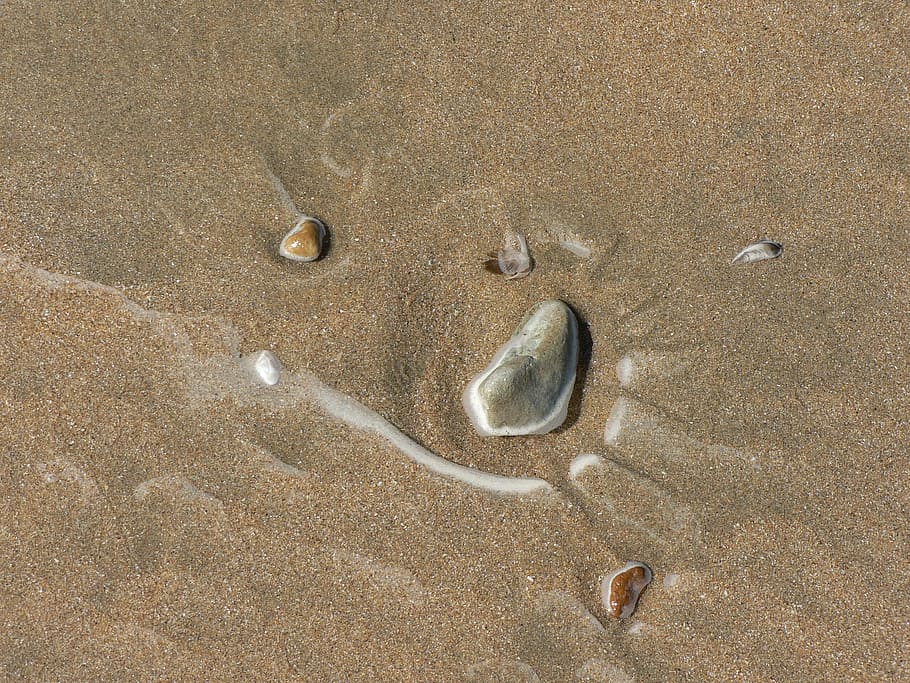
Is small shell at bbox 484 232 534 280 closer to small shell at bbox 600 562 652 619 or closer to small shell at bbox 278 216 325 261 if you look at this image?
small shell at bbox 278 216 325 261

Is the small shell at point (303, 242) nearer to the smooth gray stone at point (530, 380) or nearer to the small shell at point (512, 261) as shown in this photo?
the small shell at point (512, 261)

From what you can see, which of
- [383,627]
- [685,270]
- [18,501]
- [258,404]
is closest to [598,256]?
[685,270]

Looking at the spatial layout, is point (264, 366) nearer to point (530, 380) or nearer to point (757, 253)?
point (530, 380)

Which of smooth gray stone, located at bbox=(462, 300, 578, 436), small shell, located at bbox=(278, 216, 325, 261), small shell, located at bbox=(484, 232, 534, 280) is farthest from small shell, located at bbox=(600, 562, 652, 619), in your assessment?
small shell, located at bbox=(278, 216, 325, 261)

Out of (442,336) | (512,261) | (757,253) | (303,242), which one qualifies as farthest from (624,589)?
(303,242)

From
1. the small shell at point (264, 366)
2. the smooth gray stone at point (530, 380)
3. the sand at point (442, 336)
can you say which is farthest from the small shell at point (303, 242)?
the smooth gray stone at point (530, 380)
